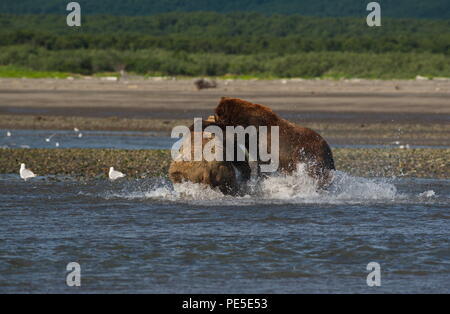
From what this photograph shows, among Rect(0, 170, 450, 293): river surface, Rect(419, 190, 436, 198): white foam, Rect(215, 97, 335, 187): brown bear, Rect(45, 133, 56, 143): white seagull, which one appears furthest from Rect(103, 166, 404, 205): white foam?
Rect(45, 133, 56, 143): white seagull

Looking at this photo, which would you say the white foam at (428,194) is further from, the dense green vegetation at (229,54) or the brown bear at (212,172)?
the dense green vegetation at (229,54)

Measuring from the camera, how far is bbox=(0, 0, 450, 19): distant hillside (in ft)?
435

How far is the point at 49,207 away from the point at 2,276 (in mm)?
3534

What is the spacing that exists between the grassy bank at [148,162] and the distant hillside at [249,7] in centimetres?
11372

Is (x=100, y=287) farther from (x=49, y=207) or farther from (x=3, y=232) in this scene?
(x=49, y=207)

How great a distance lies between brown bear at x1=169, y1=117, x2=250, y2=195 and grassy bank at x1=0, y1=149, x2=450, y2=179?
3.19 metres

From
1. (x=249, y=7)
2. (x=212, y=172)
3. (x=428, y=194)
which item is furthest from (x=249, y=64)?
(x=249, y=7)

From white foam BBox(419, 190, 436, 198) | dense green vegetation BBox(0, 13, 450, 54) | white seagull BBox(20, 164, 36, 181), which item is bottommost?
white foam BBox(419, 190, 436, 198)

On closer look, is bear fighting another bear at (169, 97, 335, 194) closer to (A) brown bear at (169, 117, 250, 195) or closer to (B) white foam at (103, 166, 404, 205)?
(A) brown bear at (169, 117, 250, 195)

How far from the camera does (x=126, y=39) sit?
8119 cm

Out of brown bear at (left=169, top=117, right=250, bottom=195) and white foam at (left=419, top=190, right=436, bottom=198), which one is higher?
brown bear at (left=169, top=117, right=250, bottom=195)

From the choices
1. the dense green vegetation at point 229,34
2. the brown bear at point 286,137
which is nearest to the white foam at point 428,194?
the brown bear at point 286,137

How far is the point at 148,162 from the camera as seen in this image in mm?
17469

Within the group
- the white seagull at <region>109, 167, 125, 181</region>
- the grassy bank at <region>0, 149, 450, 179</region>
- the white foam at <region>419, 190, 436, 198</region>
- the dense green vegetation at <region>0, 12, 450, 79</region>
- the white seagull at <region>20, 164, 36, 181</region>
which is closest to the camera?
the white foam at <region>419, 190, 436, 198</region>
